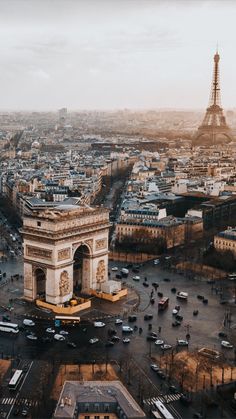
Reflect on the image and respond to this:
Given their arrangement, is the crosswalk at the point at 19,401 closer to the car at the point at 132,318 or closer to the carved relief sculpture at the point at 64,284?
the car at the point at 132,318

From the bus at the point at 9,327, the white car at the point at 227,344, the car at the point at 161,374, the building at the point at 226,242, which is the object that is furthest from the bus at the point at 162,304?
the building at the point at 226,242

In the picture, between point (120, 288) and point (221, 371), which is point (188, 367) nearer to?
point (221, 371)

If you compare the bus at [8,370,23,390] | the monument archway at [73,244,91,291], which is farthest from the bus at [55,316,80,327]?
the bus at [8,370,23,390]

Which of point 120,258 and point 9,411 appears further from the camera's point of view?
point 120,258

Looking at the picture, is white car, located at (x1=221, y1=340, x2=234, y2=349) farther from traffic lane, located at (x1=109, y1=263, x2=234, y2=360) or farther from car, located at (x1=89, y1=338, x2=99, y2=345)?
car, located at (x1=89, y1=338, x2=99, y2=345)

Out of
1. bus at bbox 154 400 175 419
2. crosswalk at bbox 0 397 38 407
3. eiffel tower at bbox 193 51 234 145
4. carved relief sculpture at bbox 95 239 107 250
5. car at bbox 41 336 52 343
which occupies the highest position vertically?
eiffel tower at bbox 193 51 234 145

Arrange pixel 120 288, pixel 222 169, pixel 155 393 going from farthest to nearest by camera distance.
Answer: pixel 222 169
pixel 120 288
pixel 155 393

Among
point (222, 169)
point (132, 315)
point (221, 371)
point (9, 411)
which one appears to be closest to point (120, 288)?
point (132, 315)
